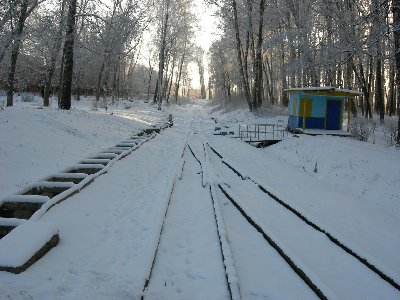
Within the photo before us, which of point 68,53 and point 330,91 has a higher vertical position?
point 68,53

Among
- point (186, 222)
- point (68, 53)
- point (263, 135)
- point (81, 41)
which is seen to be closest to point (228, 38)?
point (81, 41)

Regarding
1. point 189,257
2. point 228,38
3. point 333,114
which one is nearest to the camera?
point 189,257

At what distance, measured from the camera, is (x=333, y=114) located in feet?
67.2

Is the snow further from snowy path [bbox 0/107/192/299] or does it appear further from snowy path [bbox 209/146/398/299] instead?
snowy path [bbox 209/146/398/299]

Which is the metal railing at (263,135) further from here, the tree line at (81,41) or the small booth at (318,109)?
the tree line at (81,41)

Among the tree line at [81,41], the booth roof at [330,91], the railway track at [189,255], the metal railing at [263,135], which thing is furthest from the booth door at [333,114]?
the railway track at [189,255]

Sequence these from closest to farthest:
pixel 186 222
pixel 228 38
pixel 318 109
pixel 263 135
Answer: pixel 186 222, pixel 318 109, pixel 263 135, pixel 228 38

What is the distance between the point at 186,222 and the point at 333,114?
16.1 meters

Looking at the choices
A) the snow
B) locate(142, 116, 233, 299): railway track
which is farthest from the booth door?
the snow

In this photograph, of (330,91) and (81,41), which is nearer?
(330,91)

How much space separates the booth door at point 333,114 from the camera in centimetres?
2041

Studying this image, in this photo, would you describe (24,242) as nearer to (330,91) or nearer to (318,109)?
(330,91)

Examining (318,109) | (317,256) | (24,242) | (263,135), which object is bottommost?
(317,256)

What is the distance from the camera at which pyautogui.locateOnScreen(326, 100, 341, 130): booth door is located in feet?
66.9
